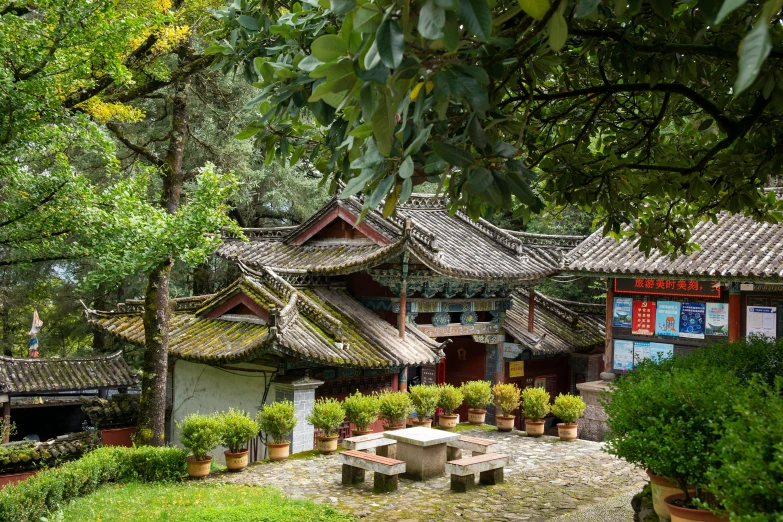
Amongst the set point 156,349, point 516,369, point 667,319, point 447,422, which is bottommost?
point 447,422

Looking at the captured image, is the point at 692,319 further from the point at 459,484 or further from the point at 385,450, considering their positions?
the point at 385,450

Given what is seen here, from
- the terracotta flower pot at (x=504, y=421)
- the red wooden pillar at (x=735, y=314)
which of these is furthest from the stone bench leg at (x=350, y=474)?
the red wooden pillar at (x=735, y=314)

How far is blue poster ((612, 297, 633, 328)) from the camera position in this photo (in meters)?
14.1

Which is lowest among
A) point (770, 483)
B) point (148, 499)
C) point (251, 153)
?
point (148, 499)

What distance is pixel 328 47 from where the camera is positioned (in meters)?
2.41

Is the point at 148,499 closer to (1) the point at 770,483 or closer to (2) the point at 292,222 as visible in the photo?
(1) the point at 770,483

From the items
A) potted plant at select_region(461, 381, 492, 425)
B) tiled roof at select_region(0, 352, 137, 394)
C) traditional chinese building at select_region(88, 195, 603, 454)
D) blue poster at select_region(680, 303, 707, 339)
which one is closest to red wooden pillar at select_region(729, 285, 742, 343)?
blue poster at select_region(680, 303, 707, 339)

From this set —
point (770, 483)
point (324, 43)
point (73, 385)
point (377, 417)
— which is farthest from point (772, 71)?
point (73, 385)

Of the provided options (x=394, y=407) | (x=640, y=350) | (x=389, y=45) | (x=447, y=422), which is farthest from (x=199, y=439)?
(x=640, y=350)

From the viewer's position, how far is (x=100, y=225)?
8758 millimetres

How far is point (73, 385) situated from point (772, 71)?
56.3 feet

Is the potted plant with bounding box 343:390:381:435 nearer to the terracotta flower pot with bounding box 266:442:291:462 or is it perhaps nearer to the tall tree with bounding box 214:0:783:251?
the terracotta flower pot with bounding box 266:442:291:462

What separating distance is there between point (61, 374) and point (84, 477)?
9.58 meters

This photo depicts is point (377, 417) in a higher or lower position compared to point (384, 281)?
lower
